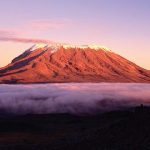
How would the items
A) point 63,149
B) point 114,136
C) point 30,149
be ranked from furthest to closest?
point 30,149 → point 114,136 → point 63,149

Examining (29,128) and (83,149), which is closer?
(83,149)

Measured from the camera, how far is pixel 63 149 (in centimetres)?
9681

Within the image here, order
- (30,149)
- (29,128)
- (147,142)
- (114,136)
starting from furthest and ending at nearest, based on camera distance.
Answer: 1. (29,128)
2. (30,149)
3. (114,136)
4. (147,142)

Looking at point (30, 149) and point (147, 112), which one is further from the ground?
point (147, 112)

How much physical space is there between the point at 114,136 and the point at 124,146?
49.2 feet

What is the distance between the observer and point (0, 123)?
645 ft

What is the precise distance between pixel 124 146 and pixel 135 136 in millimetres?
8965

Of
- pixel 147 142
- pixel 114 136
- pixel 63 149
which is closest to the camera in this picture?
A: pixel 147 142

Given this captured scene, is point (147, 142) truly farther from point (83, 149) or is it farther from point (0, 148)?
point (0, 148)

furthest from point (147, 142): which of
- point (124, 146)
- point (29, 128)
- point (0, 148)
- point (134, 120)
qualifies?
point (29, 128)

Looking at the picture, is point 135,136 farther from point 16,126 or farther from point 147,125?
point 16,126

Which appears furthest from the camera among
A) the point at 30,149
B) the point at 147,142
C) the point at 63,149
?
the point at 30,149

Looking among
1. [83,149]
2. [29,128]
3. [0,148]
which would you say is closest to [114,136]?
[83,149]

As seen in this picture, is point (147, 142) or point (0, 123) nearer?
point (147, 142)
